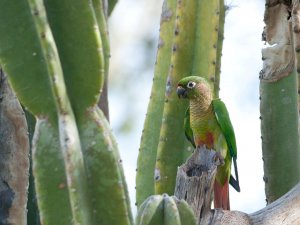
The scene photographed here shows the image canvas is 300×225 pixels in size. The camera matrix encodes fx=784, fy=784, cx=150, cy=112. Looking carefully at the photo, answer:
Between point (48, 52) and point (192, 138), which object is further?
point (192, 138)

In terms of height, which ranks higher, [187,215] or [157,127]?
[157,127]

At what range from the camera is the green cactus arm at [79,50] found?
215cm

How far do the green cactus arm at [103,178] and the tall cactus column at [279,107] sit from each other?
4.31 ft

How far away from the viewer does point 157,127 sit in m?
3.35

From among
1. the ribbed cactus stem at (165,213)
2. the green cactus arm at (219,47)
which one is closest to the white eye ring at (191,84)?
the green cactus arm at (219,47)

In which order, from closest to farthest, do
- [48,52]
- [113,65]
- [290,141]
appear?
[48,52] < [290,141] < [113,65]

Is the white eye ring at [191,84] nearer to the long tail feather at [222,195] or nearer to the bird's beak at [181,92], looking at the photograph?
the bird's beak at [181,92]

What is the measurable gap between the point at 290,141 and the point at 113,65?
6.60 meters

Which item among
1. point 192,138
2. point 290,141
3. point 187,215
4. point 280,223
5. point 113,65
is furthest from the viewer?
point 113,65

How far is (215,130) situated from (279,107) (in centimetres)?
88

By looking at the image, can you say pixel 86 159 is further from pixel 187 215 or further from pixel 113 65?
pixel 113 65

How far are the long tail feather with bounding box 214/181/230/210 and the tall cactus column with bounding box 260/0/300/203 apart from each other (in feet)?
1.49

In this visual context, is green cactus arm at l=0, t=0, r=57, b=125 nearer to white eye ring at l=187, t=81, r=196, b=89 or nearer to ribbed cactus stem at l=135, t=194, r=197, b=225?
ribbed cactus stem at l=135, t=194, r=197, b=225

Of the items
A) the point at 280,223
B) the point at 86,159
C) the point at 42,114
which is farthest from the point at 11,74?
the point at 280,223
